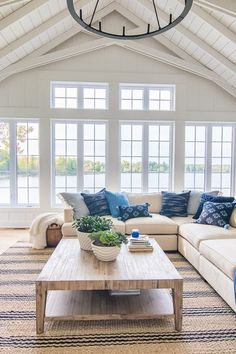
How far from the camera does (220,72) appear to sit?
537 cm

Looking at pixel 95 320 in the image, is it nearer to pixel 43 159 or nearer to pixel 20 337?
pixel 20 337

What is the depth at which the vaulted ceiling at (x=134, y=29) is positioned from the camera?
4.18m

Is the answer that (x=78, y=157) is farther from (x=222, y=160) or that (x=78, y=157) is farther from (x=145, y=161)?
(x=222, y=160)

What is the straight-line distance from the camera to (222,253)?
2.81 metres

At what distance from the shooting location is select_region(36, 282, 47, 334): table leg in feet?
7.09

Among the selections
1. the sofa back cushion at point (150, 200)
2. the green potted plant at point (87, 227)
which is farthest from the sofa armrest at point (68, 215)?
the green potted plant at point (87, 227)

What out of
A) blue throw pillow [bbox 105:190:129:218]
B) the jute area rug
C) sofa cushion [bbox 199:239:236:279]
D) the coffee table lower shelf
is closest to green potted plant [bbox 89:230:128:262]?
the coffee table lower shelf

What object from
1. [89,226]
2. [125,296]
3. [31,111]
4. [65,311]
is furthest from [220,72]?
[65,311]

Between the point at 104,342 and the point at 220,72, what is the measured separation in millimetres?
4969

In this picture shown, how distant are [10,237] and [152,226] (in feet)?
8.40

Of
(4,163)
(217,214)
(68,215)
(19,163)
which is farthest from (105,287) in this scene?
(4,163)

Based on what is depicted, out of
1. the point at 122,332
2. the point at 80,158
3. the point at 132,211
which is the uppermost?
the point at 80,158

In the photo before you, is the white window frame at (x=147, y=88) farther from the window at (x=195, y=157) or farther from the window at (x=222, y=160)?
the window at (x=222, y=160)

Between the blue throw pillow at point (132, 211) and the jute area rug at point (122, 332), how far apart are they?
161 cm
